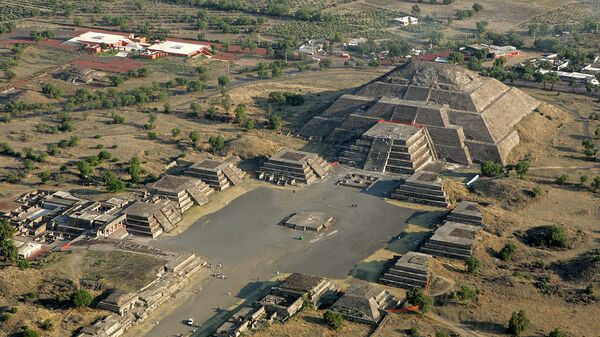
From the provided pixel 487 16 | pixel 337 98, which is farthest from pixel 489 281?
pixel 487 16

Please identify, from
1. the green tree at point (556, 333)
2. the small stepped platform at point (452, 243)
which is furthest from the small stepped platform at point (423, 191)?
the green tree at point (556, 333)

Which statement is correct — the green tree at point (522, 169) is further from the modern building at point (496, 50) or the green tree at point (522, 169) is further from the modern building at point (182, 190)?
the modern building at point (496, 50)

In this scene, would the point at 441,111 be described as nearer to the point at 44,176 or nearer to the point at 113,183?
the point at 113,183

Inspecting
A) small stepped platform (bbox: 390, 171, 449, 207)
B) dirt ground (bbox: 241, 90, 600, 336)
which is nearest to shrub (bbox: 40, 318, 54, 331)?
dirt ground (bbox: 241, 90, 600, 336)

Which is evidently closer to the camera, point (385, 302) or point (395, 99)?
point (385, 302)

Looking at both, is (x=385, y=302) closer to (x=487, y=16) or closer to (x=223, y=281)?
(x=223, y=281)
